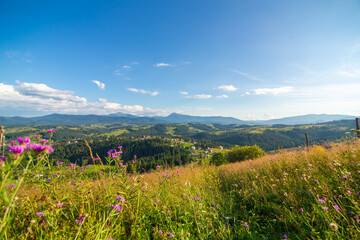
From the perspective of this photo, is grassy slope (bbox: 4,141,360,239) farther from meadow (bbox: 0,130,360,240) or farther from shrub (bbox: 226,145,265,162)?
shrub (bbox: 226,145,265,162)

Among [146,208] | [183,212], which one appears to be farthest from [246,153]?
[146,208]

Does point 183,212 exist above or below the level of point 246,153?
above

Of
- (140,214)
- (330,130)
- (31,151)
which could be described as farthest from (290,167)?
(330,130)

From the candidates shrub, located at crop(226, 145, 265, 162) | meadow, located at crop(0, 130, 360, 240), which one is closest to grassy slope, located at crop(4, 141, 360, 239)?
meadow, located at crop(0, 130, 360, 240)

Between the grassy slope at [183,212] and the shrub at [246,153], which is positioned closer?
the grassy slope at [183,212]

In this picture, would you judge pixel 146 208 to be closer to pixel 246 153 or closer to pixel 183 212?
pixel 183 212

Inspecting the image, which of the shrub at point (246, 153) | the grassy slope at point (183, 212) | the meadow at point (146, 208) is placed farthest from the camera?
the shrub at point (246, 153)

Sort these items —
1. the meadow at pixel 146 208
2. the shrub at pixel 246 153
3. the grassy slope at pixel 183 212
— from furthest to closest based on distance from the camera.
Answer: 1. the shrub at pixel 246 153
2. the grassy slope at pixel 183 212
3. the meadow at pixel 146 208

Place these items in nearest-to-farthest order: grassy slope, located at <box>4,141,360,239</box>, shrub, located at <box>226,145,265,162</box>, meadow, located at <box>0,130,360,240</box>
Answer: meadow, located at <box>0,130,360,240</box>
grassy slope, located at <box>4,141,360,239</box>
shrub, located at <box>226,145,265,162</box>

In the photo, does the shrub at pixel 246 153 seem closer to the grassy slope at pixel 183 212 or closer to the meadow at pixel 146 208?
the grassy slope at pixel 183 212

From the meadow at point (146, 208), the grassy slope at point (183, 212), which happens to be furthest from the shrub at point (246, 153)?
the meadow at point (146, 208)

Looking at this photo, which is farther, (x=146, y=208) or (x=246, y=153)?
(x=246, y=153)

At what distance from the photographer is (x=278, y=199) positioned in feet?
11.6

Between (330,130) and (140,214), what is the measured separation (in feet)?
876
